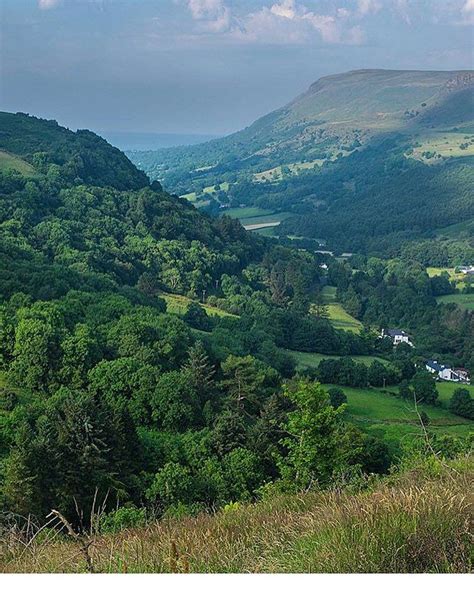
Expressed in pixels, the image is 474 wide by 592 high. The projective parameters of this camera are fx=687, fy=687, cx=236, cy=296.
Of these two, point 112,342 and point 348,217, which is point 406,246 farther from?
point 112,342

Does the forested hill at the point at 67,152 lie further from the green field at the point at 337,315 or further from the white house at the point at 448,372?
the white house at the point at 448,372

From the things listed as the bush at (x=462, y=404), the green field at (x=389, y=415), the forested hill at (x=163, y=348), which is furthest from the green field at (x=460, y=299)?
the bush at (x=462, y=404)

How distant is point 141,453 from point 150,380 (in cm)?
428

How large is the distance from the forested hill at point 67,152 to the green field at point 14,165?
607 mm

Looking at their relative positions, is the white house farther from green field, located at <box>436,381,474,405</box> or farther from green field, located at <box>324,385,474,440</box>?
green field, located at <box>324,385,474,440</box>

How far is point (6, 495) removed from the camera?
8.92 meters

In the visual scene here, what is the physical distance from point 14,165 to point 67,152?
548 cm

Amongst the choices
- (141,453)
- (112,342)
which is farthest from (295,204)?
(141,453)

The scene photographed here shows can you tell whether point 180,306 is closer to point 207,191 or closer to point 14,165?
point 14,165

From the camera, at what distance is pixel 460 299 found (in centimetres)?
4997

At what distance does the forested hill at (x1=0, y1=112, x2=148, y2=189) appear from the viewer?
48.1 m

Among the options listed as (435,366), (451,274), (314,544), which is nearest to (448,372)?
(435,366)

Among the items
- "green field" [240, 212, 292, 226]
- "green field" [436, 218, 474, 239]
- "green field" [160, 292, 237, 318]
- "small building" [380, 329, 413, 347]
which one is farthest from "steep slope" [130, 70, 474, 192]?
"green field" [160, 292, 237, 318]

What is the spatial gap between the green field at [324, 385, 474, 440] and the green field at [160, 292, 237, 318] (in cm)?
1009
